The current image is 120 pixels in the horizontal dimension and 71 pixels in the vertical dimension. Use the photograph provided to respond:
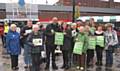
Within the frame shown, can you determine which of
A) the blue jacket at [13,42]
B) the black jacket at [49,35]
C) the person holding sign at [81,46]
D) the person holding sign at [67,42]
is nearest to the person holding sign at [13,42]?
the blue jacket at [13,42]

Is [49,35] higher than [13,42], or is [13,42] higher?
[49,35]

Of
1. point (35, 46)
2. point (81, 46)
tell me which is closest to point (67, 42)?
point (81, 46)

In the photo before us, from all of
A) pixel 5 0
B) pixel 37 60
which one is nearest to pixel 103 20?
pixel 37 60

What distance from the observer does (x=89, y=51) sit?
1534 centimetres

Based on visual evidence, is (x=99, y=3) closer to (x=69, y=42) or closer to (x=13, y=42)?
(x=69, y=42)

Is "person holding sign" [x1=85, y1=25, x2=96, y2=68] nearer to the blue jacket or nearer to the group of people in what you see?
the group of people

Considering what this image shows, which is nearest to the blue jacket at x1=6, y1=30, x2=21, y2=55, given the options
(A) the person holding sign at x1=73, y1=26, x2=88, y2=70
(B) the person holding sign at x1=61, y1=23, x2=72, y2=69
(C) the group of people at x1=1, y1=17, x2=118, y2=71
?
(C) the group of people at x1=1, y1=17, x2=118, y2=71

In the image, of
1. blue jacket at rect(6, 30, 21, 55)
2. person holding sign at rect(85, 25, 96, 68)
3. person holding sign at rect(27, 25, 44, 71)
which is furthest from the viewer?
person holding sign at rect(85, 25, 96, 68)

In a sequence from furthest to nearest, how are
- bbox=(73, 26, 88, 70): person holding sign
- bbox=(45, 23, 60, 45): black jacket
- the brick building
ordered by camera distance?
1. the brick building
2. bbox=(45, 23, 60, 45): black jacket
3. bbox=(73, 26, 88, 70): person holding sign

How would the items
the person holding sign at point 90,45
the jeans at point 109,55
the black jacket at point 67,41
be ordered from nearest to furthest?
the black jacket at point 67,41 < the person holding sign at point 90,45 < the jeans at point 109,55

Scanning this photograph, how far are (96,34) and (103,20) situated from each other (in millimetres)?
29196

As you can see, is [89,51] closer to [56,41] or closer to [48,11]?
[56,41]

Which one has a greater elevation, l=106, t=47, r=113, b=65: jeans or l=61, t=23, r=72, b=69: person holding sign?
l=61, t=23, r=72, b=69: person holding sign

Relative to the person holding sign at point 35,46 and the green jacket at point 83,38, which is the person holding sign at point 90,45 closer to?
the green jacket at point 83,38
